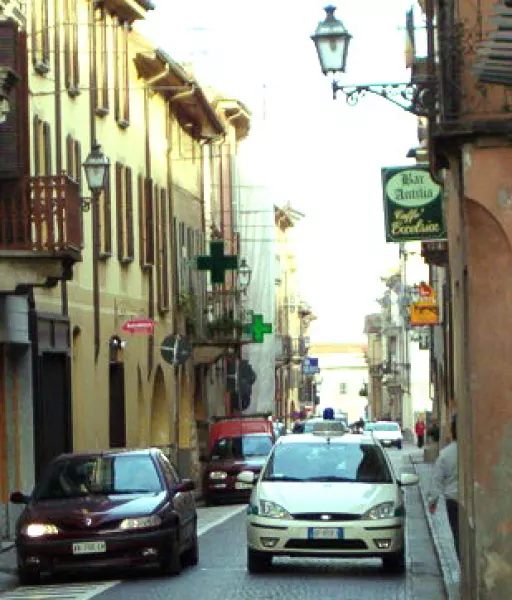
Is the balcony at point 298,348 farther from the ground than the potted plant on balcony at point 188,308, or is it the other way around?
the potted plant on balcony at point 188,308

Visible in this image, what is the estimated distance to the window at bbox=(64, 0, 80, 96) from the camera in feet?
108

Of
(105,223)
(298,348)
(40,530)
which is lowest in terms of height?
(40,530)

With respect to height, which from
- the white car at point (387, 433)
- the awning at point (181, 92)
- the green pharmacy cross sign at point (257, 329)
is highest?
the awning at point (181, 92)

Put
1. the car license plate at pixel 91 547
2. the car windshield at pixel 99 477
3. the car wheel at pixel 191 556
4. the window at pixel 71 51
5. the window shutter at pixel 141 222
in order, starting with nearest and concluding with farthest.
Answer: the car license plate at pixel 91 547 → the car windshield at pixel 99 477 → the car wheel at pixel 191 556 → the window at pixel 71 51 → the window shutter at pixel 141 222

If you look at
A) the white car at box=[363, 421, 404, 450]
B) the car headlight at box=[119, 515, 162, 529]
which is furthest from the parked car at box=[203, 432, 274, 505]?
the white car at box=[363, 421, 404, 450]

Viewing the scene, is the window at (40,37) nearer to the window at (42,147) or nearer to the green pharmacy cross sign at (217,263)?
the window at (42,147)

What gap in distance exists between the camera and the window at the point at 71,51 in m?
32.9

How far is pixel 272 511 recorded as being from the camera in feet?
67.3

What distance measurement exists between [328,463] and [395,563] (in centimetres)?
151

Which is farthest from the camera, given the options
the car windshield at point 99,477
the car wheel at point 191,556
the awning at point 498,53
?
the car wheel at point 191,556

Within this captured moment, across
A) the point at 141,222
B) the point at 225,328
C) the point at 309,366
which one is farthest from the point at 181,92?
the point at 309,366

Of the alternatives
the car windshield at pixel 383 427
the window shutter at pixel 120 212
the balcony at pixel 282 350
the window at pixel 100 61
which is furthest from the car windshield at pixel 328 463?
the balcony at pixel 282 350

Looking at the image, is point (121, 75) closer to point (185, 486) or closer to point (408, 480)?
point (185, 486)

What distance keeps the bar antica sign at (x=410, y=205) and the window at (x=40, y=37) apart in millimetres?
6531
